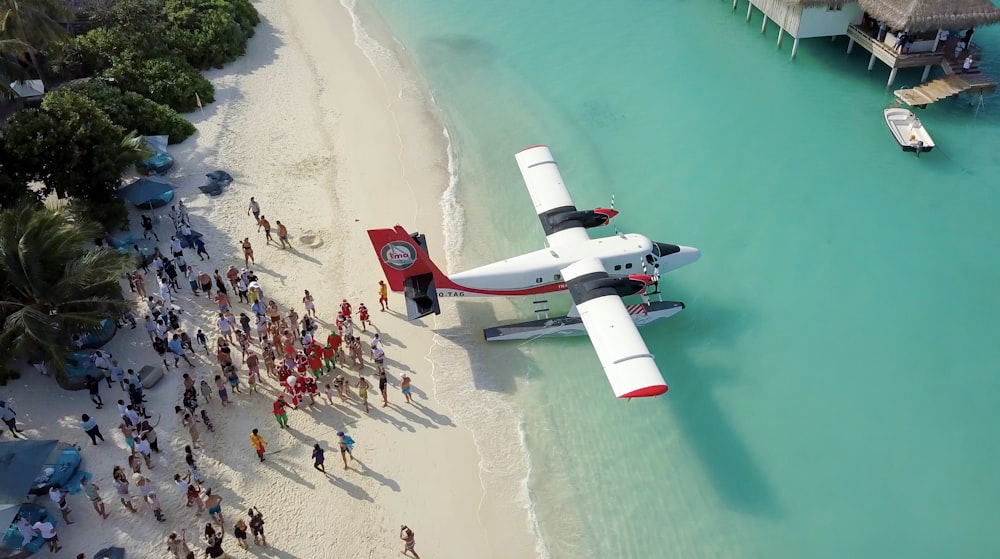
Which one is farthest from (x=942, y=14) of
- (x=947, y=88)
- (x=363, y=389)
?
(x=363, y=389)

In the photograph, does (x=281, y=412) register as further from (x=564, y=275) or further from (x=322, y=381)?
(x=564, y=275)

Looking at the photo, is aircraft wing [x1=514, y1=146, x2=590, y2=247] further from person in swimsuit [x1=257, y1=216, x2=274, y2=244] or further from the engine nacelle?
person in swimsuit [x1=257, y1=216, x2=274, y2=244]

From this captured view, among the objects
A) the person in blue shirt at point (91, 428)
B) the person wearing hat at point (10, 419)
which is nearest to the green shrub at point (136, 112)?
the person wearing hat at point (10, 419)

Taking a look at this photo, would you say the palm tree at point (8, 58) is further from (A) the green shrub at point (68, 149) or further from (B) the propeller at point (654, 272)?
(B) the propeller at point (654, 272)

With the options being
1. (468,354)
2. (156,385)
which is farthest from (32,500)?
(468,354)

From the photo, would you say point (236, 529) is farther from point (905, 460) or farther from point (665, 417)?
point (905, 460)

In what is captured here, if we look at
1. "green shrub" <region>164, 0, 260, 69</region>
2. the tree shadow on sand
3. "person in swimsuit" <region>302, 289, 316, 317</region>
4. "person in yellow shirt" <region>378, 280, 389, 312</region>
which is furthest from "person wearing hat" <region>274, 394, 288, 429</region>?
"green shrub" <region>164, 0, 260, 69</region>
